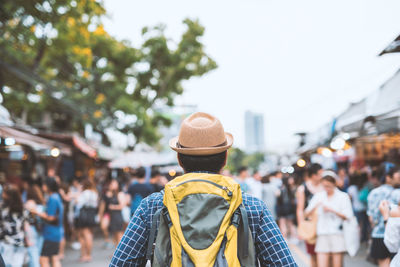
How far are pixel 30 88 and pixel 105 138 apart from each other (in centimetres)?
1231

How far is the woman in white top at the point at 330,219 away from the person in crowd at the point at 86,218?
537cm

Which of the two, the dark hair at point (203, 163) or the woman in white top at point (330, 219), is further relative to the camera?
the woman in white top at point (330, 219)

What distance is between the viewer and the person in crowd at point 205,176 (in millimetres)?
1920

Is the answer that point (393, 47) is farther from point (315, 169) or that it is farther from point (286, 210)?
point (286, 210)

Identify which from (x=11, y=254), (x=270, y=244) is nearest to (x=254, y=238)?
(x=270, y=244)

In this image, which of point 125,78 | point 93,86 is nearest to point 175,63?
point 125,78

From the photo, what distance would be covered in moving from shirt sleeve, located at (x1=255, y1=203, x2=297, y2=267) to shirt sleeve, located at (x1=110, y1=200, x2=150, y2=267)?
55 centimetres

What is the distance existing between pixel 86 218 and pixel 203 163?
7.76 meters

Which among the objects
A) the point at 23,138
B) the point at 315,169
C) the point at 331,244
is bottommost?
the point at 331,244

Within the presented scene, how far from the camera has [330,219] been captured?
18.5 ft

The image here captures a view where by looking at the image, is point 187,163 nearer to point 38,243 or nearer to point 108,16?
point 38,243

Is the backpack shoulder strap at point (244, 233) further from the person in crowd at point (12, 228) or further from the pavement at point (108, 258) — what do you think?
the pavement at point (108, 258)

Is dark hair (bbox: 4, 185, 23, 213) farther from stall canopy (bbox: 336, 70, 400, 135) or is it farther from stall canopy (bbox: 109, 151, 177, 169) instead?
stall canopy (bbox: 109, 151, 177, 169)

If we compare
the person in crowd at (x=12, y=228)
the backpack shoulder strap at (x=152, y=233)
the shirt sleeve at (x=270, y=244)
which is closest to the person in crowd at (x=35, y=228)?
the person in crowd at (x=12, y=228)
